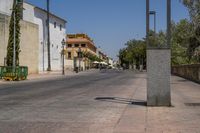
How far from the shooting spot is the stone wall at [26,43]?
56406 mm

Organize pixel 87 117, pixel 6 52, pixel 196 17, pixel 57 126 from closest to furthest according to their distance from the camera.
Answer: pixel 57 126, pixel 87 117, pixel 196 17, pixel 6 52

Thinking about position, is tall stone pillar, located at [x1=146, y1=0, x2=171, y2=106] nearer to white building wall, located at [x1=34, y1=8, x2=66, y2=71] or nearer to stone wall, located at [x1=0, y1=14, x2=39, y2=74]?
stone wall, located at [x1=0, y1=14, x2=39, y2=74]

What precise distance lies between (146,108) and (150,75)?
1.11m

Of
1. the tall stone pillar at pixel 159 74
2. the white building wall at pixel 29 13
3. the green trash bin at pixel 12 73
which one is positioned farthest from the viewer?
the white building wall at pixel 29 13

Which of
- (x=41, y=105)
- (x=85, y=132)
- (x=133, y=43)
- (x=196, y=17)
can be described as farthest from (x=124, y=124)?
(x=133, y=43)

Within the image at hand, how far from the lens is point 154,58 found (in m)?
16.2

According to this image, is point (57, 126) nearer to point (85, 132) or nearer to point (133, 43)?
point (85, 132)

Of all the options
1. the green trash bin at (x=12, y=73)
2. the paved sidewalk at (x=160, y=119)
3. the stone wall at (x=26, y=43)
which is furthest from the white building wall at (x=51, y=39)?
the paved sidewalk at (x=160, y=119)

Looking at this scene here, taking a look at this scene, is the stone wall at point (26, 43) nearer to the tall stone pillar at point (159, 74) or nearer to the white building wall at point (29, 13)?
the white building wall at point (29, 13)

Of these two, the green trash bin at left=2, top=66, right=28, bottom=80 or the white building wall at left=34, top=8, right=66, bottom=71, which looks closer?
the green trash bin at left=2, top=66, right=28, bottom=80

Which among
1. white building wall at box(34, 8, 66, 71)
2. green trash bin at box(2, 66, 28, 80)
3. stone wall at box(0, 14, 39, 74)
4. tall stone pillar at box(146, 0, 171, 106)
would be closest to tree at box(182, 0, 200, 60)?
green trash bin at box(2, 66, 28, 80)

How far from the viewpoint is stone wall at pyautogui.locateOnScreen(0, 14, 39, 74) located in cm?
5641

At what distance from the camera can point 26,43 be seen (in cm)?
6488

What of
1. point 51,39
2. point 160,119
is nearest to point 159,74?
point 160,119
